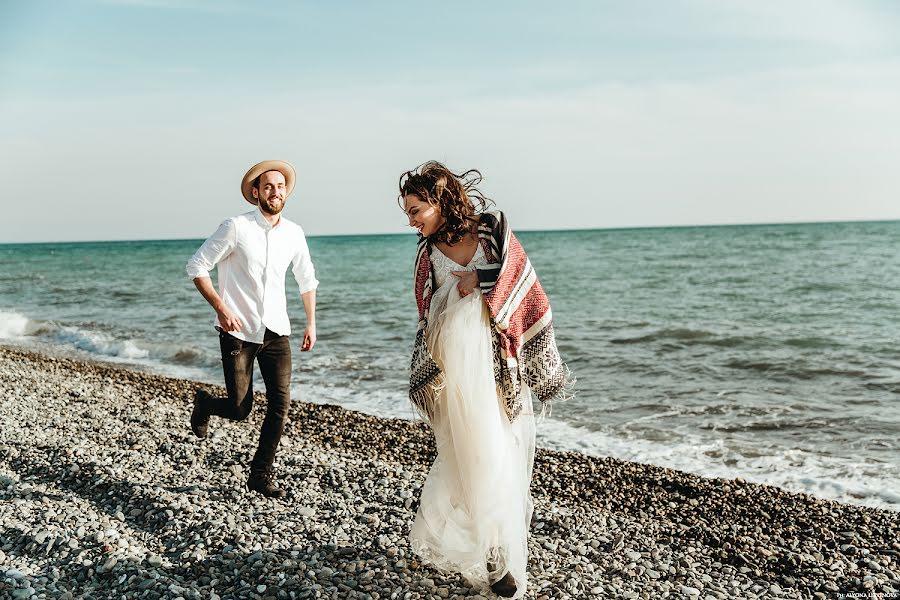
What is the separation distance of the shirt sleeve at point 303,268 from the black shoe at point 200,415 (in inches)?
42.1

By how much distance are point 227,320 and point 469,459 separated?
1.85 m

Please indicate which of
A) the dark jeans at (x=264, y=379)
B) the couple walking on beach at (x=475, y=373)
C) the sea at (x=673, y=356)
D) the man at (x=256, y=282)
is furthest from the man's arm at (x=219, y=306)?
the sea at (x=673, y=356)

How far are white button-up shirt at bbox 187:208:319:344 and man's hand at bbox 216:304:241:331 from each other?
4 centimetres

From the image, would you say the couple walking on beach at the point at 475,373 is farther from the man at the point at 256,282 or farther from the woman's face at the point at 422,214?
the man at the point at 256,282

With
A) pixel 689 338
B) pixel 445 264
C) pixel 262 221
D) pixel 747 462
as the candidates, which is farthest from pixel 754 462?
pixel 689 338

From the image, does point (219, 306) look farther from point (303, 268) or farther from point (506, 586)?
point (506, 586)

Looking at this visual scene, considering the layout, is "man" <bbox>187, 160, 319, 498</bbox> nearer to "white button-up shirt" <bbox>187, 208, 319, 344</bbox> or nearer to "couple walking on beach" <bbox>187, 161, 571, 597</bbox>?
"white button-up shirt" <bbox>187, 208, 319, 344</bbox>

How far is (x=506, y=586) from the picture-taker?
372 centimetres

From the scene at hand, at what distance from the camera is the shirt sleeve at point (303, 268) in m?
4.97

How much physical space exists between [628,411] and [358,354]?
5.84 m

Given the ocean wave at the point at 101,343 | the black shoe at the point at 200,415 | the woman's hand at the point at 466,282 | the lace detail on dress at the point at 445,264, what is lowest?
the ocean wave at the point at 101,343

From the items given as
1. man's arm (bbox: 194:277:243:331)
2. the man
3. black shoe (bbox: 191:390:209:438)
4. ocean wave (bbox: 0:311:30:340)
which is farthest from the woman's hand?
ocean wave (bbox: 0:311:30:340)

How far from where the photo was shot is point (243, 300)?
15.4 feet

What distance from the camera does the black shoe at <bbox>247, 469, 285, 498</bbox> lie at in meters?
5.12
